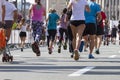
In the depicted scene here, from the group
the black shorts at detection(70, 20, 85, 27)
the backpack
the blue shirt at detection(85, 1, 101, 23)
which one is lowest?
the backpack

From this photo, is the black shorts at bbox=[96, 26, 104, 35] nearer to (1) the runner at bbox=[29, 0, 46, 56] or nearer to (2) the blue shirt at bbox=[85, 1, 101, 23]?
(1) the runner at bbox=[29, 0, 46, 56]

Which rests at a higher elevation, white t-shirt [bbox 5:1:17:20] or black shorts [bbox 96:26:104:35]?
white t-shirt [bbox 5:1:17:20]

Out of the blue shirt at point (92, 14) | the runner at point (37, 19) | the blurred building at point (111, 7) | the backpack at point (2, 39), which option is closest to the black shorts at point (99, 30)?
the runner at point (37, 19)

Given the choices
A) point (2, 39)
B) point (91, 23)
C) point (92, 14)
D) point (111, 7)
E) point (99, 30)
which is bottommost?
point (2, 39)

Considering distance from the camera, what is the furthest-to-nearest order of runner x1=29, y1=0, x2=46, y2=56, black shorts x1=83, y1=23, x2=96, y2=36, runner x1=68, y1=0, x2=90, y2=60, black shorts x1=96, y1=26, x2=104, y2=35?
1. black shorts x1=96, y1=26, x2=104, y2=35
2. runner x1=29, y1=0, x2=46, y2=56
3. black shorts x1=83, y1=23, x2=96, y2=36
4. runner x1=68, y1=0, x2=90, y2=60

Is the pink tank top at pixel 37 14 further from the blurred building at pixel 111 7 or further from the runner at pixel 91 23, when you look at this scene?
the blurred building at pixel 111 7

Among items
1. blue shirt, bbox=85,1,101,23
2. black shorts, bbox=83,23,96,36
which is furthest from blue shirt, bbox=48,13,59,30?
black shorts, bbox=83,23,96,36

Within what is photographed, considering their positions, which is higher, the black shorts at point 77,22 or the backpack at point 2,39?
the black shorts at point 77,22

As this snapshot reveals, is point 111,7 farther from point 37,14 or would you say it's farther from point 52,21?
point 37,14

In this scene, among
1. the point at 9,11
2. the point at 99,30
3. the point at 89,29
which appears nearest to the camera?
the point at 9,11

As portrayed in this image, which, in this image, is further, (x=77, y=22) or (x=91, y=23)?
(x=91, y=23)

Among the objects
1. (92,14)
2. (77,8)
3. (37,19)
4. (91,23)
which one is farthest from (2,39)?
(37,19)

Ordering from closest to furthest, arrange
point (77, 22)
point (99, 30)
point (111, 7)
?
point (77, 22) → point (99, 30) → point (111, 7)

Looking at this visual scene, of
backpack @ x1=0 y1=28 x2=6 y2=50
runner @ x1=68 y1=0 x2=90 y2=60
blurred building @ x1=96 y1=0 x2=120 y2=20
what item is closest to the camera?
backpack @ x1=0 y1=28 x2=6 y2=50
